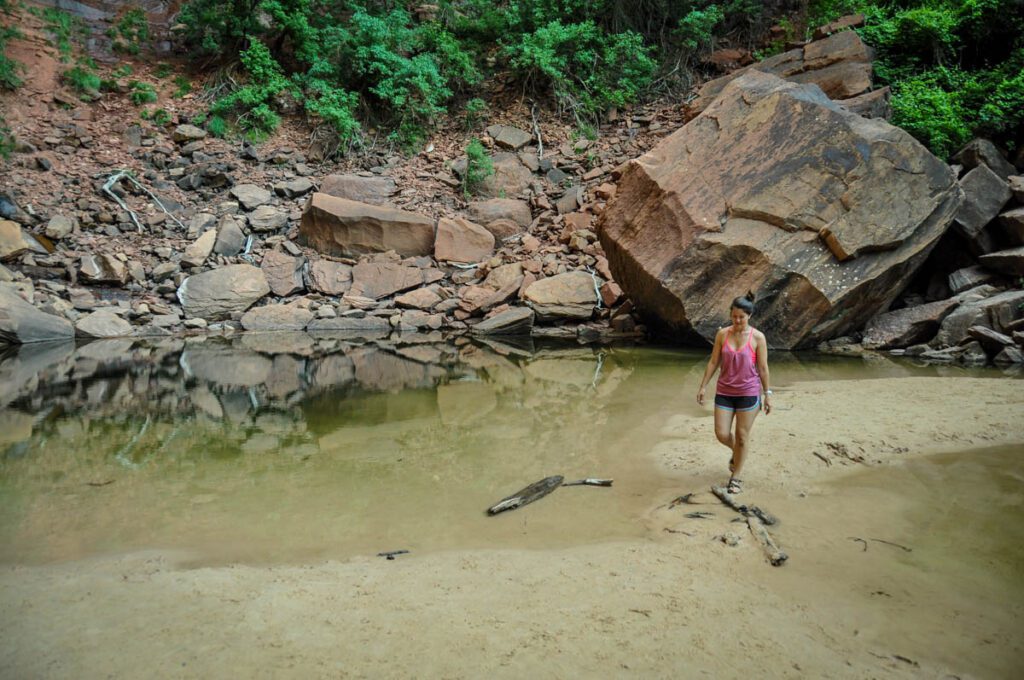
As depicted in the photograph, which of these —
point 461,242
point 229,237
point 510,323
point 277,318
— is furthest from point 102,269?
point 510,323

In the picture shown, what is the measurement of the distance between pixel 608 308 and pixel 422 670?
32.9 feet

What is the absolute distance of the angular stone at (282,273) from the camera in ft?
42.9

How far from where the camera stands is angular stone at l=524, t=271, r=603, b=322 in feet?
38.6

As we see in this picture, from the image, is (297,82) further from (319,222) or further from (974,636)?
(974,636)

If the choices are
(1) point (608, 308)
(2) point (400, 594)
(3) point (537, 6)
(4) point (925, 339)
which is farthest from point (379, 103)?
(2) point (400, 594)

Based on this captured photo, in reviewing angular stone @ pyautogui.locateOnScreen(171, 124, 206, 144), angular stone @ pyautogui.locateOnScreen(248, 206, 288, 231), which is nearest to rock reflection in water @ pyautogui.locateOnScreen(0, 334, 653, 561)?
angular stone @ pyautogui.locateOnScreen(248, 206, 288, 231)

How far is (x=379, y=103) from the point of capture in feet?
55.0

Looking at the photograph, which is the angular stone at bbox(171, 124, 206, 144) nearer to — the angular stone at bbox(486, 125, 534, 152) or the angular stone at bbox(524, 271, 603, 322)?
the angular stone at bbox(486, 125, 534, 152)

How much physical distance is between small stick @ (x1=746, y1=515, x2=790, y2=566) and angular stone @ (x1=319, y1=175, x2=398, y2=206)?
42.1ft

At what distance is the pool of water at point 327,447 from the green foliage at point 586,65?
9.69 metres

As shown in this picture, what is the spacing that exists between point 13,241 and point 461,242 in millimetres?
8880

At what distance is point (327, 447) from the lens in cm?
520

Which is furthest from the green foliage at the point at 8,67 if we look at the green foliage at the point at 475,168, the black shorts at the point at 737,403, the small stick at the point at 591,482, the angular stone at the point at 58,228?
the black shorts at the point at 737,403

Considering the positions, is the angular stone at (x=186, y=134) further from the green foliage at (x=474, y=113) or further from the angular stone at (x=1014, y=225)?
the angular stone at (x=1014, y=225)
